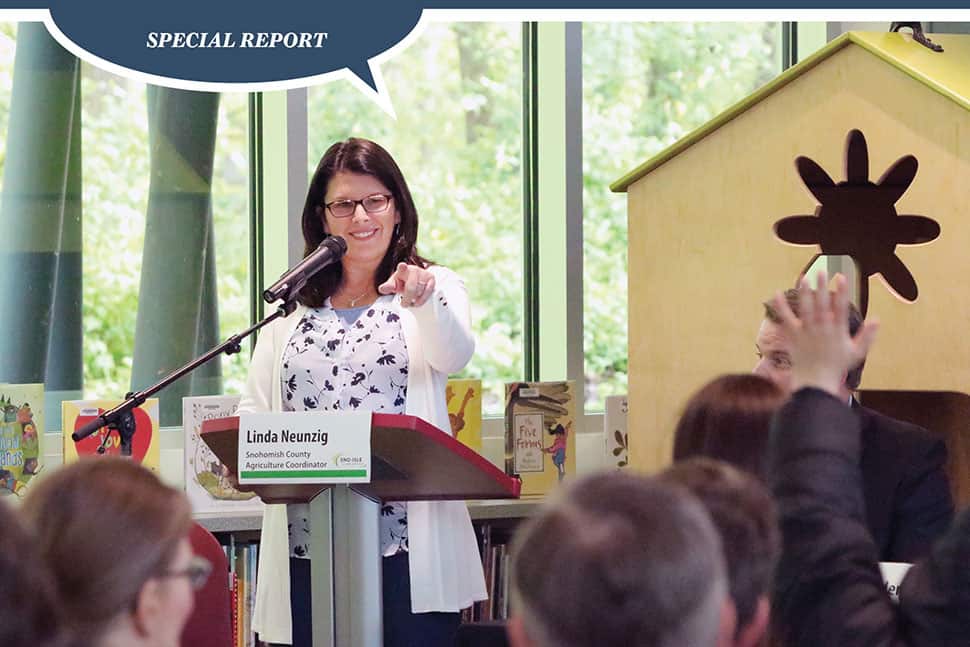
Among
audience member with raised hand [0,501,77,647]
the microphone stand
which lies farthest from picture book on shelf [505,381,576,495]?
audience member with raised hand [0,501,77,647]

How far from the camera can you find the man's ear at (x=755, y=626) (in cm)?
133

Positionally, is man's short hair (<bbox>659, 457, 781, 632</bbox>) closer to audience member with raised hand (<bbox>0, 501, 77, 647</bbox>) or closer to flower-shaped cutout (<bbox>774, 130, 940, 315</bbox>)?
audience member with raised hand (<bbox>0, 501, 77, 647</bbox>)

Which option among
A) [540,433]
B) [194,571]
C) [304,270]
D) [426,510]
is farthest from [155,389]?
[540,433]

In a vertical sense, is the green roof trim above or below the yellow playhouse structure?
above

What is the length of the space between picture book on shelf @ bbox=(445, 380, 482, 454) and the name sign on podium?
1.73m

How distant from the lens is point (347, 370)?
116 inches

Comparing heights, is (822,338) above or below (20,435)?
above

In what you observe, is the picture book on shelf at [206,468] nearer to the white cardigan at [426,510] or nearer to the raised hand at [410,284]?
the white cardigan at [426,510]

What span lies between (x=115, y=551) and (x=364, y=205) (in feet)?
5.61

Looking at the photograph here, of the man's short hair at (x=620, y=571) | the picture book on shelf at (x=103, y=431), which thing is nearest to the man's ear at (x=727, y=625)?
the man's short hair at (x=620, y=571)

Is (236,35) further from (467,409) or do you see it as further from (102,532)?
(102,532)

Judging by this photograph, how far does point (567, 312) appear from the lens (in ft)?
14.7

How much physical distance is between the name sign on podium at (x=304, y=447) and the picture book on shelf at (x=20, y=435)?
5.15 feet

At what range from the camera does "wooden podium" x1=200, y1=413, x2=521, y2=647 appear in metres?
2.32
